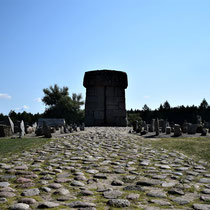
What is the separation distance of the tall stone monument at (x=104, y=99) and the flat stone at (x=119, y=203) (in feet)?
50.6

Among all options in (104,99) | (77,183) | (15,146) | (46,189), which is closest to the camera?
(46,189)

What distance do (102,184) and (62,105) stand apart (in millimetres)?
30161

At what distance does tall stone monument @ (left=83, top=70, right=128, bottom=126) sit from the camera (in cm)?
1817

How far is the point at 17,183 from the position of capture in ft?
11.3

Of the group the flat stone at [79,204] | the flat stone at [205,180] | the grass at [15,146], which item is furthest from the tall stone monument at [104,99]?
the flat stone at [79,204]

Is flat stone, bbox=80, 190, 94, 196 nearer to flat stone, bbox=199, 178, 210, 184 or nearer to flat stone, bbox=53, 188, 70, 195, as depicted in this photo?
flat stone, bbox=53, 188, 70, 195

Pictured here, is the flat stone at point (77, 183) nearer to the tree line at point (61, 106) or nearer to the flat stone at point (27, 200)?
the flat stone at point (27, 200)

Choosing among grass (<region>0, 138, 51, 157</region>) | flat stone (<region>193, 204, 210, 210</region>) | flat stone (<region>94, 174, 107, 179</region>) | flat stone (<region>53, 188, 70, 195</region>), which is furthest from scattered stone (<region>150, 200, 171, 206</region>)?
grass (<region>0, 138, 51, 157</region>)

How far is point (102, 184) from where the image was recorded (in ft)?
11.4

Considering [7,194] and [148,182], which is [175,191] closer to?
[148,182]

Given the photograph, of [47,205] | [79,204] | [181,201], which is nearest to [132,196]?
[181,201]

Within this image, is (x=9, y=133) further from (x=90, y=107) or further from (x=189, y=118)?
(x=189, y=118)

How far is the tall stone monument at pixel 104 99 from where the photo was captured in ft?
59.6

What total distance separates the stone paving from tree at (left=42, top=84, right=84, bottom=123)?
28.0 metres
